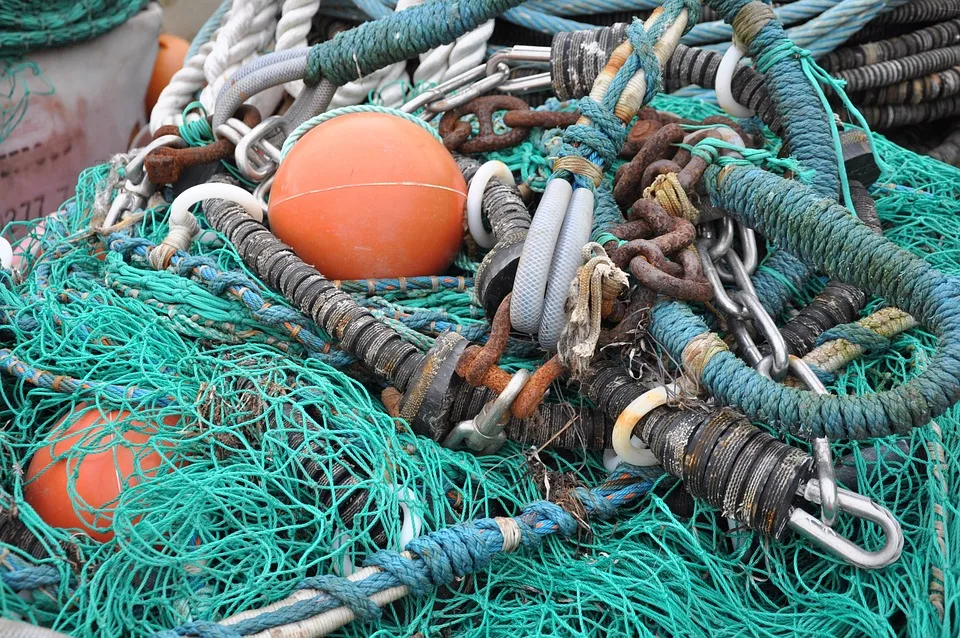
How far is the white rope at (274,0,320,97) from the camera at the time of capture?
193cm

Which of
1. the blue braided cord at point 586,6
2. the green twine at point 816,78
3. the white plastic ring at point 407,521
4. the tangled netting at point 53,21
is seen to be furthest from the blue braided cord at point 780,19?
the tangled netting at point 53,21

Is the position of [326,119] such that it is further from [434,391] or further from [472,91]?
[434,391]

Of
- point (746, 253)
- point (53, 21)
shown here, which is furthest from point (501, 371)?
point (53, 21)

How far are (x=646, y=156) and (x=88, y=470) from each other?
996mm

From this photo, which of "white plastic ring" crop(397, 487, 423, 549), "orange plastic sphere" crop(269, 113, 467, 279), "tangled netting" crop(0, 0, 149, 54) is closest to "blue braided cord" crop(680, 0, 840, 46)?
"orange plastic sphere" crop(269, 113, 467, 279)

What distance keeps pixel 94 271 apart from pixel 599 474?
1000 mm

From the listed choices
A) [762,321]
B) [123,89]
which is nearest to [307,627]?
[762,321]

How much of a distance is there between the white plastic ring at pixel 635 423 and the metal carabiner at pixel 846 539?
203 millimetres

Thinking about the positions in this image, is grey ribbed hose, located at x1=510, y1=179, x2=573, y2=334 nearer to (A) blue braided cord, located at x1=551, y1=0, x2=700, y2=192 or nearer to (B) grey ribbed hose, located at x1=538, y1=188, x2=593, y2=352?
(B) grey ribbed hose, located at x1=538, y1=188, x2=593, y2=352

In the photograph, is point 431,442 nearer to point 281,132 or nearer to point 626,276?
point 626,276

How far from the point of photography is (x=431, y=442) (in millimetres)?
1271

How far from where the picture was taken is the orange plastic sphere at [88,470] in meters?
1.17

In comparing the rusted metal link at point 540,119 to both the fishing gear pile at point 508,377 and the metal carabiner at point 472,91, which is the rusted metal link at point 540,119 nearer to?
the fishing gear pile at point 508,377

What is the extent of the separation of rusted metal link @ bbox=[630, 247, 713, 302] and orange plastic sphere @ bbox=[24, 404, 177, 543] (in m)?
0.74
